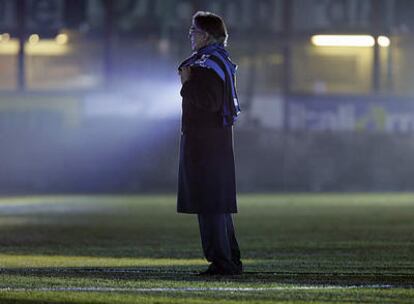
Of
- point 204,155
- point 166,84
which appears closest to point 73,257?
point 204,155

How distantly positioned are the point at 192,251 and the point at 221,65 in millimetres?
3714

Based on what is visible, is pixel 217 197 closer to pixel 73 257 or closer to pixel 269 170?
pixel 73 257

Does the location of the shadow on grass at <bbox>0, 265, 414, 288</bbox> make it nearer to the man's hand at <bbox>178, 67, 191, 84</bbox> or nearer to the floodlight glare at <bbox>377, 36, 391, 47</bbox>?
the man's hand at <bbox>178, 67, 191, 84</bbox>

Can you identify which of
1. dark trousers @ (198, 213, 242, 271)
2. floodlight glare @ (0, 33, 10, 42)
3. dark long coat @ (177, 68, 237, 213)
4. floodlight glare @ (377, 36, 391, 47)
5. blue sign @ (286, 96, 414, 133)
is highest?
floodlight glare @ (0, 33, 10, 42)

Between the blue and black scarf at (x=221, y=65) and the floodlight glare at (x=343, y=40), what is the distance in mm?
20091

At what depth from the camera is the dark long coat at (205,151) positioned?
391 inches

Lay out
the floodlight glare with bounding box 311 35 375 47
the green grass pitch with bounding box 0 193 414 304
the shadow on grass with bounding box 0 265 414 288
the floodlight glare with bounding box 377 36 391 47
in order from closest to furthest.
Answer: the green grass pitch with bounding box 0 193 414 304 → the shadow on grass with bounding box 0 265 414 288 → the floodlight glare with bounding box 311 35 375 47 → the floodlight glare with bounding box 377 36 391 47

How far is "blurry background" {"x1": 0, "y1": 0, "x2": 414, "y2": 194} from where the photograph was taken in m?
28.2

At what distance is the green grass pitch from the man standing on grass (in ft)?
1.24

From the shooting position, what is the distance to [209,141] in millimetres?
10008

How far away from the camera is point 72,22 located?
29609mm

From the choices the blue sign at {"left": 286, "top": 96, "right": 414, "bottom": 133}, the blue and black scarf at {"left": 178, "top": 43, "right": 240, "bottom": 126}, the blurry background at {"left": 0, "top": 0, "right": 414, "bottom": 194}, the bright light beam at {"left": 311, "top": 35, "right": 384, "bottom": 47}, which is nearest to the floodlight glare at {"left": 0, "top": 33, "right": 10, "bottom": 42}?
the blurry background at {"left": 0, "top": 0, "right": 414, "bottom": 194}

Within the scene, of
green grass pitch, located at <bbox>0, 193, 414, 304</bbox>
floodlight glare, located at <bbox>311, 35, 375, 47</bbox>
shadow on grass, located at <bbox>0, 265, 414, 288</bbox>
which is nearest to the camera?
green grass pitch, located at <bbox>0, 193, 414, 304</bbox>

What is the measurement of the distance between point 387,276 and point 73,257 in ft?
11.7
